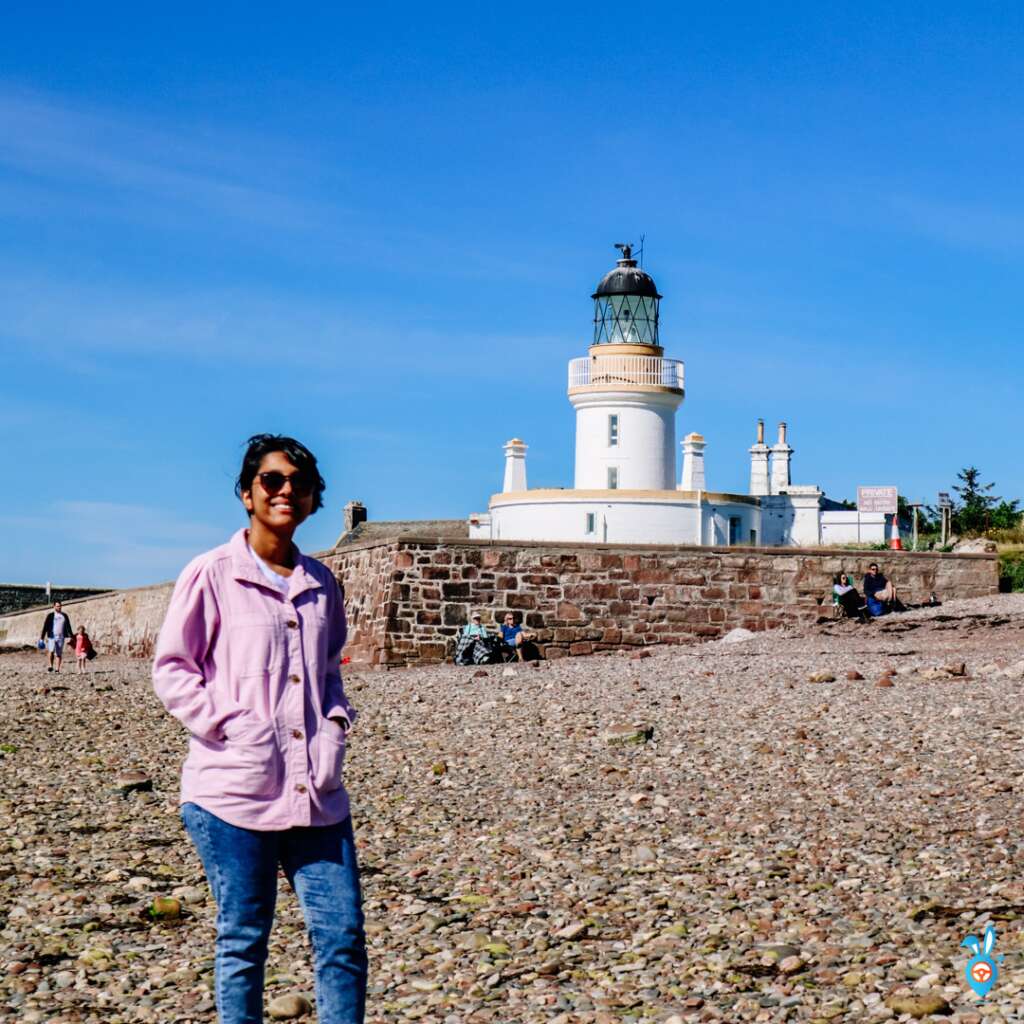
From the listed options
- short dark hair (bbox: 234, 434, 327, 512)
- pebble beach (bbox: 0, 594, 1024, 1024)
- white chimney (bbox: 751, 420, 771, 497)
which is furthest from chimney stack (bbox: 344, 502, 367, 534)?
short dark hair (bbox: 234, 434, 327, 512)

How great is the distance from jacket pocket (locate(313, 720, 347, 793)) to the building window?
3686 centimetres

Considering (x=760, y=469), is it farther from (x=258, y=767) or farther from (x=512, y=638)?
(x=258, y=767)

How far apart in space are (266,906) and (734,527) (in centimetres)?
3730

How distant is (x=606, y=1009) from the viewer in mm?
5402

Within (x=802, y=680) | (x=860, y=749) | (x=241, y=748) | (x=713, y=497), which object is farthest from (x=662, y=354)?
(x=241, y=748)

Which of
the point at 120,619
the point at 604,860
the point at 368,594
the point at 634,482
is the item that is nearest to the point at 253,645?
the point at 604,860

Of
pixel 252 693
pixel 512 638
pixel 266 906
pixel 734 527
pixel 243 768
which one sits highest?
pixel 734 527

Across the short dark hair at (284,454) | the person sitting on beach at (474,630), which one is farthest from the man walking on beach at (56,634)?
the short dark hair at (284,454)

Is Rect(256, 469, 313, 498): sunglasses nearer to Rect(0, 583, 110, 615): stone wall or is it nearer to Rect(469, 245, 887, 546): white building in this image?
Rect(469, 245, 887, 546): white building

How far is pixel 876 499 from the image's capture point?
40.6 m

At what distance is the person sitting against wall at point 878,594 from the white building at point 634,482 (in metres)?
17.5

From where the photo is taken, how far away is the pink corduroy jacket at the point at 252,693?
13.0 ft

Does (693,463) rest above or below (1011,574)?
above

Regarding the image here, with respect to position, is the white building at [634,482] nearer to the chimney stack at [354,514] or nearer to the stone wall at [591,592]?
the chimney stack at [354,514]
